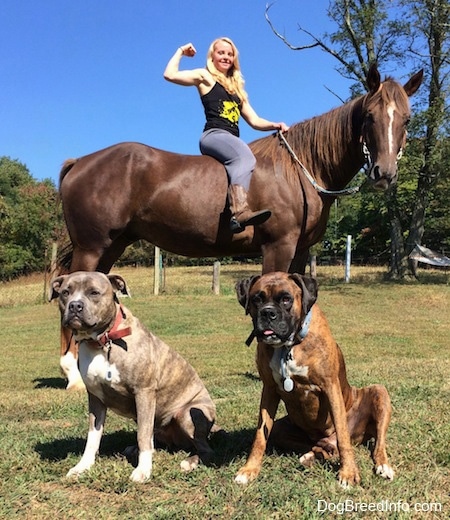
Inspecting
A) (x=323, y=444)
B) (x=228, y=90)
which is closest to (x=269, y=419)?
(x=323, y=444)

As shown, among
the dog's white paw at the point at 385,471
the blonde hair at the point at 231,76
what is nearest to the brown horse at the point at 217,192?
the blonde hair at the point at 231,76

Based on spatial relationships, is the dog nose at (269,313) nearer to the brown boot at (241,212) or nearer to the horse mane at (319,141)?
the brown boot at (241,212)

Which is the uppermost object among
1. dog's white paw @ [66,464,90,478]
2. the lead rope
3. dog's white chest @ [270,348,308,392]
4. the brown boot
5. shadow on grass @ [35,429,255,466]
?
the lead rope

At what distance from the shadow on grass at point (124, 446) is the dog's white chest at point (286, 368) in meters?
0.81

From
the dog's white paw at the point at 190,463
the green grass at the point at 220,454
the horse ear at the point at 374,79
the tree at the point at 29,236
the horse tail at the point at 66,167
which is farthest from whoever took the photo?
the tree at the point at 29,236

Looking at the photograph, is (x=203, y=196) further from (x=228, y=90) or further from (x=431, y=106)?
(x=431, y=106)

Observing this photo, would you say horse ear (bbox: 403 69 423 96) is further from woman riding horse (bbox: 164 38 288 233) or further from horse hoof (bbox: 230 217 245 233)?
horse hoof (bbox: 230 217 245 233)

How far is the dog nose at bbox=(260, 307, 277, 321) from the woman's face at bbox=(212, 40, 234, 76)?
2957mm

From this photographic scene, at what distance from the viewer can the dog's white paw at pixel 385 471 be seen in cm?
313

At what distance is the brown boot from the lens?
4453mm

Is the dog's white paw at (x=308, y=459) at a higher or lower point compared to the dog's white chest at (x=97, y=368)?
lower

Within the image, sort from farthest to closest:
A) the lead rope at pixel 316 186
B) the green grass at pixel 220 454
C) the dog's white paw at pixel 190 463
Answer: the lead rope at pixel 316 186 < the dog's white paw at pixel 190 463 < the green grass at pixel 220 454

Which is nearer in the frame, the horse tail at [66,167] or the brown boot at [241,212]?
the brown boot at [241,212]

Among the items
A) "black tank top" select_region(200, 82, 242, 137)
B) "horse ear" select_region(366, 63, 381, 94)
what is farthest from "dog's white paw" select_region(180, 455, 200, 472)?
"horse ear" select_region(366, 63, 381, 94)
